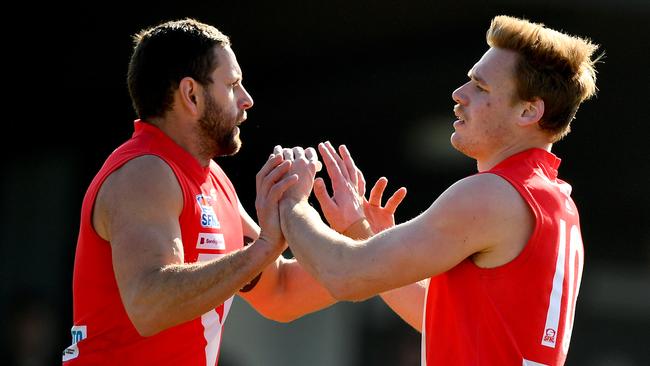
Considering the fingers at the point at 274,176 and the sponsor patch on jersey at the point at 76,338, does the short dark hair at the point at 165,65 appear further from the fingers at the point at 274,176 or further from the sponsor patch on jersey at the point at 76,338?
the sponsor patch on jersey at the point at 76,338

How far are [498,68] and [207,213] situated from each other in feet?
3.57

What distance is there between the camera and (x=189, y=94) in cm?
333

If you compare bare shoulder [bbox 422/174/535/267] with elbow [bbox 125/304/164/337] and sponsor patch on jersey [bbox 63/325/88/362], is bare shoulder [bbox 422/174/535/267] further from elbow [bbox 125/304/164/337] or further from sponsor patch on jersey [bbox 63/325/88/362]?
sponsor patch on jersey [bbox 63/325/88/362]

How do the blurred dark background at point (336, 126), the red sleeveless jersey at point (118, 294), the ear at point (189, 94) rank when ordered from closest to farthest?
the red sleeveless jersey at point (118, 294), the ear at point (189, 94), the blurred dark background at point (336, 126)

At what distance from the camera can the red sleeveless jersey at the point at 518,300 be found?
276 centimetres

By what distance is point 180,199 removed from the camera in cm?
310

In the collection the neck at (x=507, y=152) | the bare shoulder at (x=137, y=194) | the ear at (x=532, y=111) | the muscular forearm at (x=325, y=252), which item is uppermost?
the ear at (x=532, y=111)

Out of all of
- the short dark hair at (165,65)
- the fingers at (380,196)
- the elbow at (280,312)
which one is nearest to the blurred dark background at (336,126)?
the elbow at (280,312)

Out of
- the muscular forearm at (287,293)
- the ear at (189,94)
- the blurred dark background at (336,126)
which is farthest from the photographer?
the blurred dark background at (336,126)

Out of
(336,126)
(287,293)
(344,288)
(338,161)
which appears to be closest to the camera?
(344,288)

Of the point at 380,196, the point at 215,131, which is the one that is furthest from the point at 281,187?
the point at 380,196

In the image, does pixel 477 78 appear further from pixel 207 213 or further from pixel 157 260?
pixel 157 260

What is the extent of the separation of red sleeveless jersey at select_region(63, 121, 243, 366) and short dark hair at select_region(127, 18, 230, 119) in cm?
11

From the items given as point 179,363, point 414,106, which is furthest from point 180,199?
point 414,106
